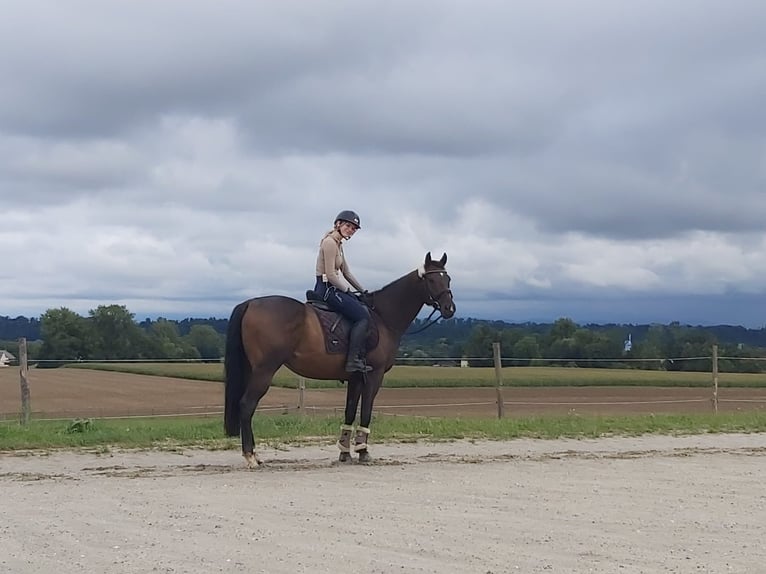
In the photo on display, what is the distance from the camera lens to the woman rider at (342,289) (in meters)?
10.1

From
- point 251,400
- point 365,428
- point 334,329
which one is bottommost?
point 365,428

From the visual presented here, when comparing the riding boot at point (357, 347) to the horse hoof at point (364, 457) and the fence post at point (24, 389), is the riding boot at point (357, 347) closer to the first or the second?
the horse hoof at point (364, 457)

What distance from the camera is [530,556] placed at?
221 inches

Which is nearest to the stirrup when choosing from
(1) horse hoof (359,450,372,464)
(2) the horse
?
(2) the horse

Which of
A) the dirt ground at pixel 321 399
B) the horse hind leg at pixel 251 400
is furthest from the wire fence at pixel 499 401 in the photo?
the horse hind leg at pixel 251 400

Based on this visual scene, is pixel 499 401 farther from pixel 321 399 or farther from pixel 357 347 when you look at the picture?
pixel 321 399

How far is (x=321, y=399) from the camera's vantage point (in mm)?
25969

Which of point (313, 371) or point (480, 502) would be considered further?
point (313, 371)

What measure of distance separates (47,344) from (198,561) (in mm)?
50049

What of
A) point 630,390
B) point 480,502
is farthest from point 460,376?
point 480,502

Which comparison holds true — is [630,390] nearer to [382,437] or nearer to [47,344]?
[382,437]

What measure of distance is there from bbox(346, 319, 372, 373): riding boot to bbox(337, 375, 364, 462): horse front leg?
0.36 m

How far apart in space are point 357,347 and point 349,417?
1.04 meters

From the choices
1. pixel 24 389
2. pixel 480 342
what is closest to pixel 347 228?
pixel 24 389
